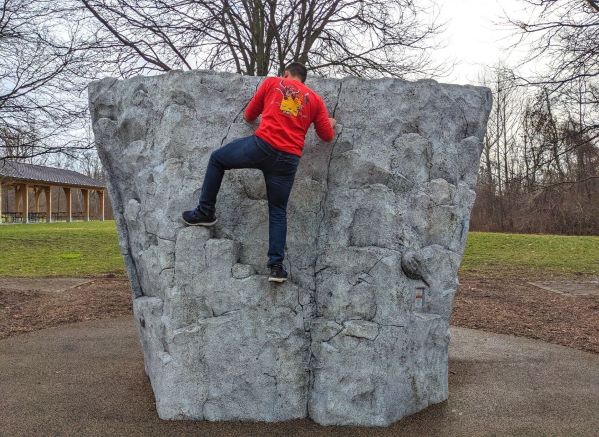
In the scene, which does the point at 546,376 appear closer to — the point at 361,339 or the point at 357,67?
the point at 361,339

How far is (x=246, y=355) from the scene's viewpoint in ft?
13.3

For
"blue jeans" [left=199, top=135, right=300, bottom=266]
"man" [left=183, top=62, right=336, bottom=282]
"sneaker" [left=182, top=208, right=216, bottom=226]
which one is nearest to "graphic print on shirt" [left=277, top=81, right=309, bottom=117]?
"man" [left=183, top=62, right=336, bottom=282]

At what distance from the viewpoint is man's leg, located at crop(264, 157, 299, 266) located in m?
3.78

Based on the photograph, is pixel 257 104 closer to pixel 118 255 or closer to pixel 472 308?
pixel 472 308

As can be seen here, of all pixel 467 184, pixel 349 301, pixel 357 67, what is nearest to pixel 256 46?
pixel 357 67

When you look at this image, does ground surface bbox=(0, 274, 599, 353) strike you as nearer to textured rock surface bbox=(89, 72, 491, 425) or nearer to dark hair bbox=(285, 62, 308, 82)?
textured rock surface bbox=(89, 72, 491, 425)

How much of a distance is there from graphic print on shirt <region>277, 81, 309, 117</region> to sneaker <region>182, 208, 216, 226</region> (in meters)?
0.95

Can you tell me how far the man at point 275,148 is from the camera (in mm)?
3672

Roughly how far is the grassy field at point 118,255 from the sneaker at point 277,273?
964 centimetres

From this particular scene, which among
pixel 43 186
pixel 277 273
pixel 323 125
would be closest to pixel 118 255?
pixel 277 273

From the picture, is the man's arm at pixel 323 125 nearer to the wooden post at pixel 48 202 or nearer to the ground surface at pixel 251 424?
the ground surface at pixel 251 424

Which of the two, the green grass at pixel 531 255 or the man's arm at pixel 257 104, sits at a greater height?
the man's arm at pixel 257 104

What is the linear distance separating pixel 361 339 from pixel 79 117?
8676 mm

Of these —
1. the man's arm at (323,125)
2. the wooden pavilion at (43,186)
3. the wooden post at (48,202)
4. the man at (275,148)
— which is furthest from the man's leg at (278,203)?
the wooden post at (48,202)
